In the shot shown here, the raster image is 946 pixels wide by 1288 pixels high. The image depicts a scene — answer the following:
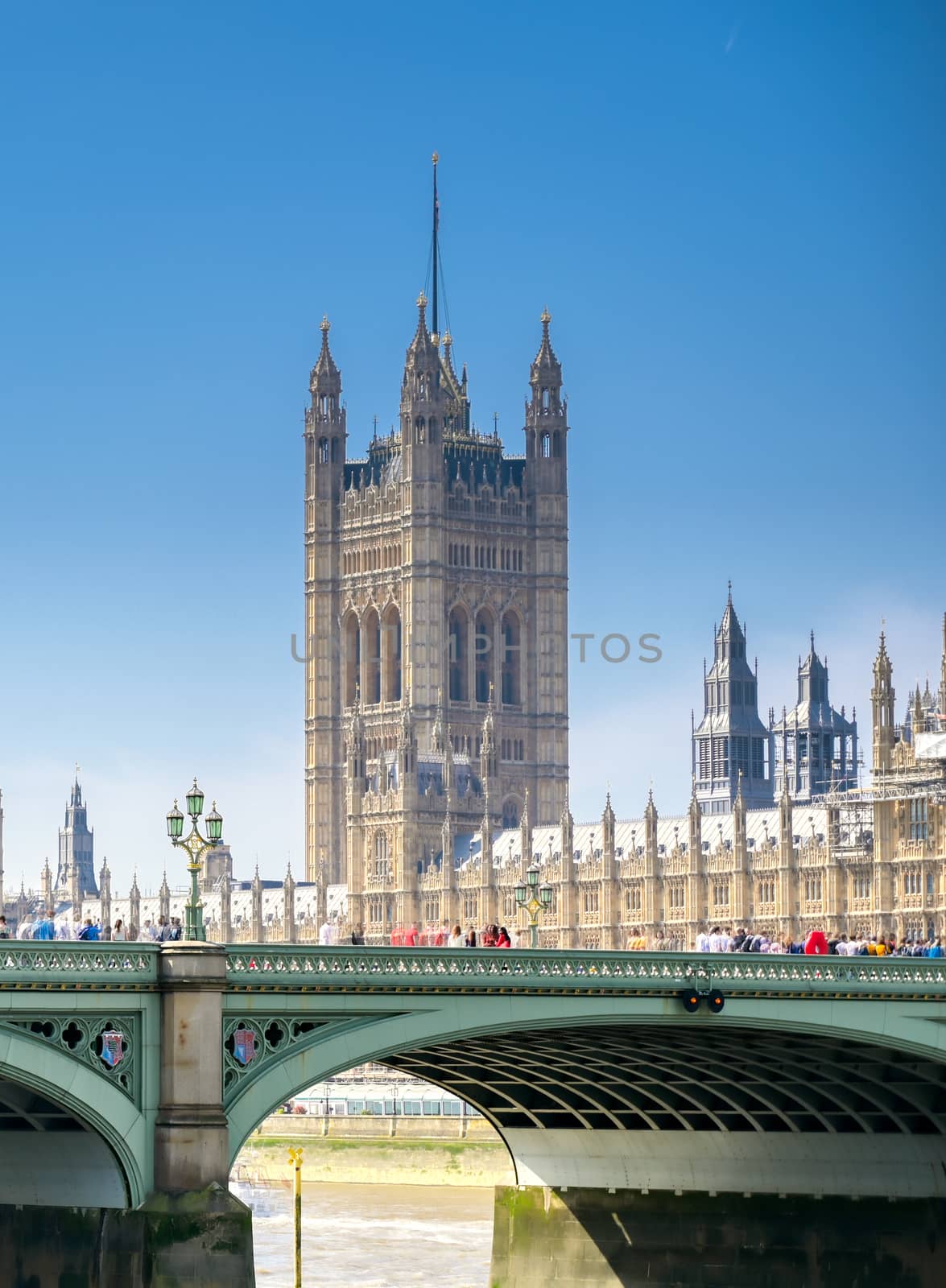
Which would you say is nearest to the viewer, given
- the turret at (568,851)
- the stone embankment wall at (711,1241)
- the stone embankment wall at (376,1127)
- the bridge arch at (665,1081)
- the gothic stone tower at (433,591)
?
the bridge arch at (665,1081)

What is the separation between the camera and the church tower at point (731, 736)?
165250 mm

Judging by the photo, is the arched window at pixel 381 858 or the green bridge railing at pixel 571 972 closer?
the green bridge railing at pixel 571 972

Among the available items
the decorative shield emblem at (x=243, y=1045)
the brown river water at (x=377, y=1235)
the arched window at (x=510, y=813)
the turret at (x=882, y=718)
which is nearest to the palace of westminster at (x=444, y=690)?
the arched window at (x=510, y=813)

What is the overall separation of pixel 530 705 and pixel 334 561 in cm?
1396

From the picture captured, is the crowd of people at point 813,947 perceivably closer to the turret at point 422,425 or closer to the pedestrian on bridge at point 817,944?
the pedestrian on bridge at point 817,944

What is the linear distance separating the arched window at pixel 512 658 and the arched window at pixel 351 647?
26.8 feet

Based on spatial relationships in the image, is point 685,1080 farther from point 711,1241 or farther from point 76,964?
point 76,964

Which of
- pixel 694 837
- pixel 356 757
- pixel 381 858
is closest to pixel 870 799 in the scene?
pixel 694 837

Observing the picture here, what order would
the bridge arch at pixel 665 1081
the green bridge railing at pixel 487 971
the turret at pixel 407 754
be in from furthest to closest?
1. the turret at pixel 407 754
2. the bridge arch at pixel 665 1081
3. the green bridge railing at pixel 487 971

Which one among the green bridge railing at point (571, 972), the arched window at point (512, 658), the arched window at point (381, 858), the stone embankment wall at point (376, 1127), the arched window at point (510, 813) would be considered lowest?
the stone embankment wall at point (376, 1127)

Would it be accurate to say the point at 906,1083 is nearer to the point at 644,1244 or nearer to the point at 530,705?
the point at 644,1244

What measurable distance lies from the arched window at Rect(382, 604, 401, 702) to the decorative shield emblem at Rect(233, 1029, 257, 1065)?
12363 cm

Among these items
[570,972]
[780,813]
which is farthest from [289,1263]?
[780,813]

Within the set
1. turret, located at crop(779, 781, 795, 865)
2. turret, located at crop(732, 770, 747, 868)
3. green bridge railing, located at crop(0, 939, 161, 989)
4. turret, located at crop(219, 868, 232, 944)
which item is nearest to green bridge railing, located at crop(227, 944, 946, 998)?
green bridge railing, located at crop(0, 939, 161, 989)
